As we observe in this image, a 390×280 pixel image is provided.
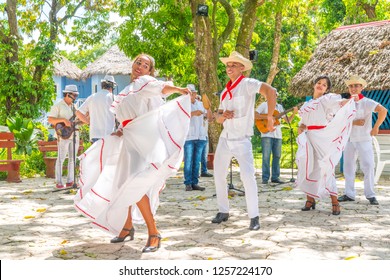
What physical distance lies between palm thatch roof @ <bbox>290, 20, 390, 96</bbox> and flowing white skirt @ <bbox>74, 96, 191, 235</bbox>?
927 centimetres

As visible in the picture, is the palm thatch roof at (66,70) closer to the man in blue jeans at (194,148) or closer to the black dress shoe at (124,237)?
the man in blue jeans at (194,148)

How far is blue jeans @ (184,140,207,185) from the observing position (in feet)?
34.9

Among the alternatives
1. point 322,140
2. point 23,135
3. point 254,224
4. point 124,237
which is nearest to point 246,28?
point 23,135

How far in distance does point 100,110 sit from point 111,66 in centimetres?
2652

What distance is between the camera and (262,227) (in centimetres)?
679

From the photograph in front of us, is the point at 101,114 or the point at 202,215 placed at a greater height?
the point at 101,114

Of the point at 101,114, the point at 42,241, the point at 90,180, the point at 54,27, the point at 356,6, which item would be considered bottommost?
the point at 42,241

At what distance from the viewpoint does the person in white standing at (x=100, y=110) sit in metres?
9.36

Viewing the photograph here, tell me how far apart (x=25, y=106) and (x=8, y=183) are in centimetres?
726

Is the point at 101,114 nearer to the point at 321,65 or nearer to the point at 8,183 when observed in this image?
the point at 8,183

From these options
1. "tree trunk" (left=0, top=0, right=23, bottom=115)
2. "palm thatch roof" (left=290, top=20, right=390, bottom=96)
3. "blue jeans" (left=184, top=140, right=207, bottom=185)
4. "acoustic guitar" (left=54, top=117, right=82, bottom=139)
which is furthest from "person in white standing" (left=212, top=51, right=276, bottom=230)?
"tree trunk" (left=0, top=0, right=23, bottom=115)

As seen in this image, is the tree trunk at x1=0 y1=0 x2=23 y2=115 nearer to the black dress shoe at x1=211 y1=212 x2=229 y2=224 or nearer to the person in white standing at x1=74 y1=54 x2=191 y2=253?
the black dress shoe at x1=211 y1=212 x2=229 y2=224

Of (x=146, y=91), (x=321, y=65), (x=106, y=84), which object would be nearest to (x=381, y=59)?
(x=321, y=65)

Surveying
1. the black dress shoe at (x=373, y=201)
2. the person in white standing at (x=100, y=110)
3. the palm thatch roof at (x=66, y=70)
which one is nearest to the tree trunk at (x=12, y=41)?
the person in white standing at (x=100, y=110)
